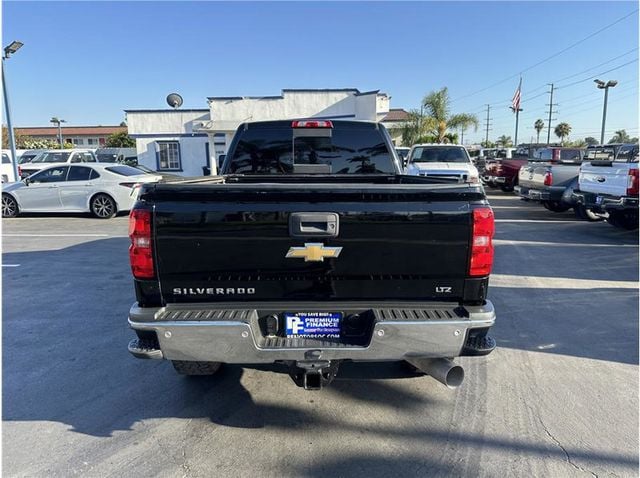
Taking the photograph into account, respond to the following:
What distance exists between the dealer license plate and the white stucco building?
20037 mm

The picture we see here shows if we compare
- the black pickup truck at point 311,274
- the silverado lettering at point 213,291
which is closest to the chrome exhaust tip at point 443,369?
the black pickup truck at point 311,274

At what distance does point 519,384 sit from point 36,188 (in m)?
13.9

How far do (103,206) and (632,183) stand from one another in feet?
43.5

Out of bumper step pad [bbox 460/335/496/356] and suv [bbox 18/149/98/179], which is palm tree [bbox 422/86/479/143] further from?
bumper step pad [bbox 460/335/496/356]

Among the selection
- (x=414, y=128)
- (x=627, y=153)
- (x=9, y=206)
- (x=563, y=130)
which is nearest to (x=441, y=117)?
(x=414, y=128)

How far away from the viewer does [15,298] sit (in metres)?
5.77

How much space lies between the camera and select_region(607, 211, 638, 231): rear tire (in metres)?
10.1

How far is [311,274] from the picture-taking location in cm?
270

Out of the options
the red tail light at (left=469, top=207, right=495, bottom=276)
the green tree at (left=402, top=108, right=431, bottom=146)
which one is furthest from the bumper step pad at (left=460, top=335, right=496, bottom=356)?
the green tree at (left=402, top=108, right=431, bottom=146)

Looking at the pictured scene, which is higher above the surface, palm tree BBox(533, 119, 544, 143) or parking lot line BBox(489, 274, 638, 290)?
palm tree BBox(533, 119, 544, 143)

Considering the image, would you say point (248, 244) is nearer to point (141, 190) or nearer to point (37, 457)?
point (141, 190)

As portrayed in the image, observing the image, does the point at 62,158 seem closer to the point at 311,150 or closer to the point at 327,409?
the point at 311,150

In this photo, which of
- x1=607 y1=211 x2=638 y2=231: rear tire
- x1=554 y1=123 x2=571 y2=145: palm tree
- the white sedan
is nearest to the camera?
x1=607 y1=211 x2=638 y2=231: rear tire

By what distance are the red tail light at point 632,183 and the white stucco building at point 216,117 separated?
46.8 ft
